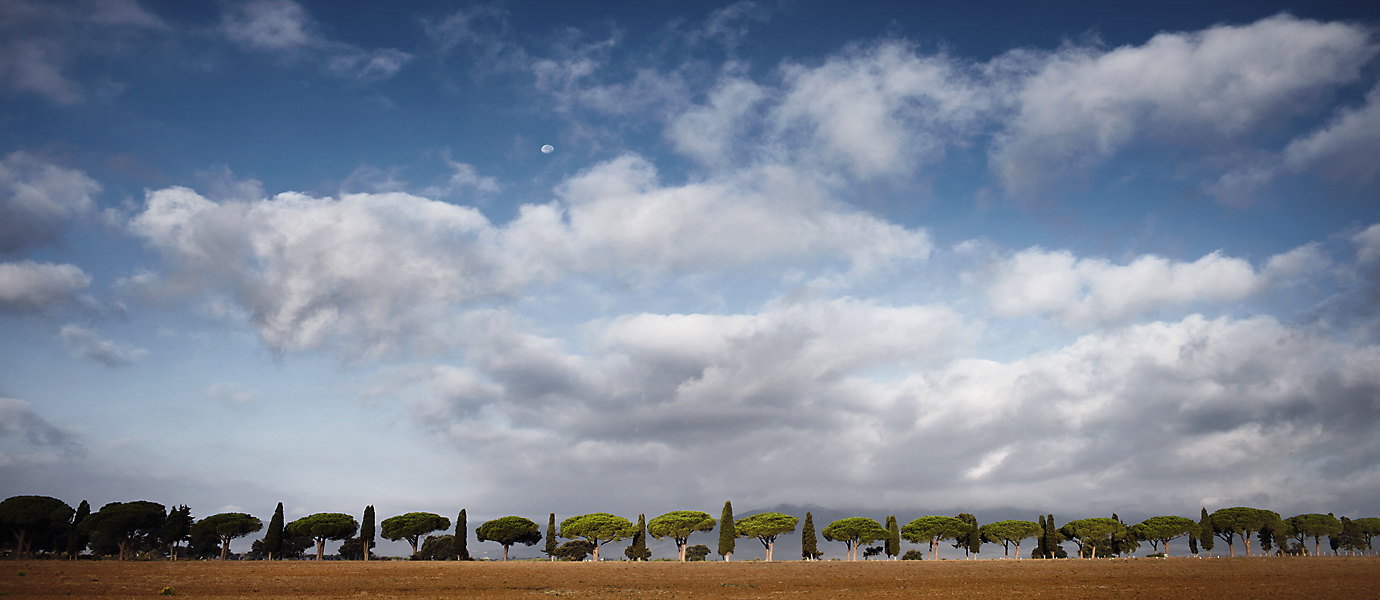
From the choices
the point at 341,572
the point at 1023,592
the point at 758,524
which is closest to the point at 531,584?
the point at 341,572

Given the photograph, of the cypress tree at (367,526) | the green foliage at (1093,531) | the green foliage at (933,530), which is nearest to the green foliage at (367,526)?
the cypress tree at (367,526)

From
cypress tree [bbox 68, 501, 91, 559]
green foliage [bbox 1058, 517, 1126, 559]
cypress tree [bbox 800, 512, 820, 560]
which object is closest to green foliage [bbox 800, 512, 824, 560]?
cypress tree [bbox 800, 512, 820, 560]

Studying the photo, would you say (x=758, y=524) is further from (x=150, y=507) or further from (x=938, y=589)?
(x=150, y=507)

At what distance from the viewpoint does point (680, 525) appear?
12188 centimetres

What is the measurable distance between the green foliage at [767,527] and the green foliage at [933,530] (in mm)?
22229

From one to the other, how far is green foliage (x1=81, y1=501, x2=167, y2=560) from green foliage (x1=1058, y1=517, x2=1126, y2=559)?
5998 inches

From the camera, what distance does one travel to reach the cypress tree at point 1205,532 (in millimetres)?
133500

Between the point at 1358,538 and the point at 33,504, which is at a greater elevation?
the point at 33,504

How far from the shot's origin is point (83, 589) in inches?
2036

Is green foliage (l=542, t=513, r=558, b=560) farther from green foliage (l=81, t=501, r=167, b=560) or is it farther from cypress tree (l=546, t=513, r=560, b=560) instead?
green foliage (l=81, t=501, r=167, b=560)

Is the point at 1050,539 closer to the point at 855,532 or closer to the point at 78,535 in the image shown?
the point at 855,532

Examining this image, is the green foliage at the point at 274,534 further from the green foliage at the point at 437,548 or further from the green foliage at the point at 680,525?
the green foliage at the point at 680,525

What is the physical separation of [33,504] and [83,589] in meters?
80.4

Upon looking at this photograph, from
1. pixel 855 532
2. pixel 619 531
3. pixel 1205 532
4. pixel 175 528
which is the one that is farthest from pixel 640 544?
pixel 1205 532
